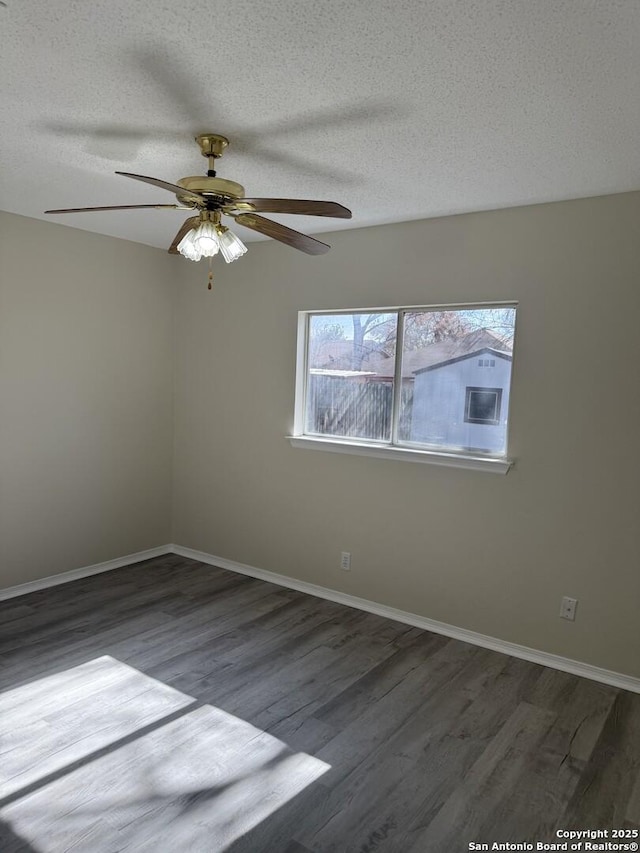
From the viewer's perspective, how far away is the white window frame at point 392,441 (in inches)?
129

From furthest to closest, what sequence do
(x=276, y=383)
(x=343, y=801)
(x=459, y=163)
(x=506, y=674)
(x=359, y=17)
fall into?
(x=276, y=383)
(x=506, y=674)
(x=459, y=163)
(x=343, y=801)
(x=359, y=17)

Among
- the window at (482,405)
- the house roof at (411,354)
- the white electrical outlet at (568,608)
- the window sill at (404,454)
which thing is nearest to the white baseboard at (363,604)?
the white electrical outlet at (568,608)

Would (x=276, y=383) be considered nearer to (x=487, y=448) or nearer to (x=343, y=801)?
(x=487, y=448)

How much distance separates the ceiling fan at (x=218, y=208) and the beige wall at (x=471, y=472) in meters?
1.32

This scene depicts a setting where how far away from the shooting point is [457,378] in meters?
3.46

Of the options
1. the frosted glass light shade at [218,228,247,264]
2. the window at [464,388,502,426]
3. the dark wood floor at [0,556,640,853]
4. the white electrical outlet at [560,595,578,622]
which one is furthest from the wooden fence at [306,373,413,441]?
the frosted glass light shade at [218,228,247,264]

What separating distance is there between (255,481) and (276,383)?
0.75m

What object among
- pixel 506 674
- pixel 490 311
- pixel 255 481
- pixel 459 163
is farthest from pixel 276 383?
pixel 506 674

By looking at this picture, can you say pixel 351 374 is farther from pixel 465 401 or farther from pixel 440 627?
pixel 440 627

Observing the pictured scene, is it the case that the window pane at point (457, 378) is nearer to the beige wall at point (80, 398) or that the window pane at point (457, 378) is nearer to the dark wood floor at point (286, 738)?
the dark wood floor at point (286, 738)

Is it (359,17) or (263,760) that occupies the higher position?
(359,17)

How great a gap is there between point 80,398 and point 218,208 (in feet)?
7.69

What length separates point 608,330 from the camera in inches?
114

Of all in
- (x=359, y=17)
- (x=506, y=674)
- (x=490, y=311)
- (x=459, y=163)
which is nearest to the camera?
(x=359, y=17)
